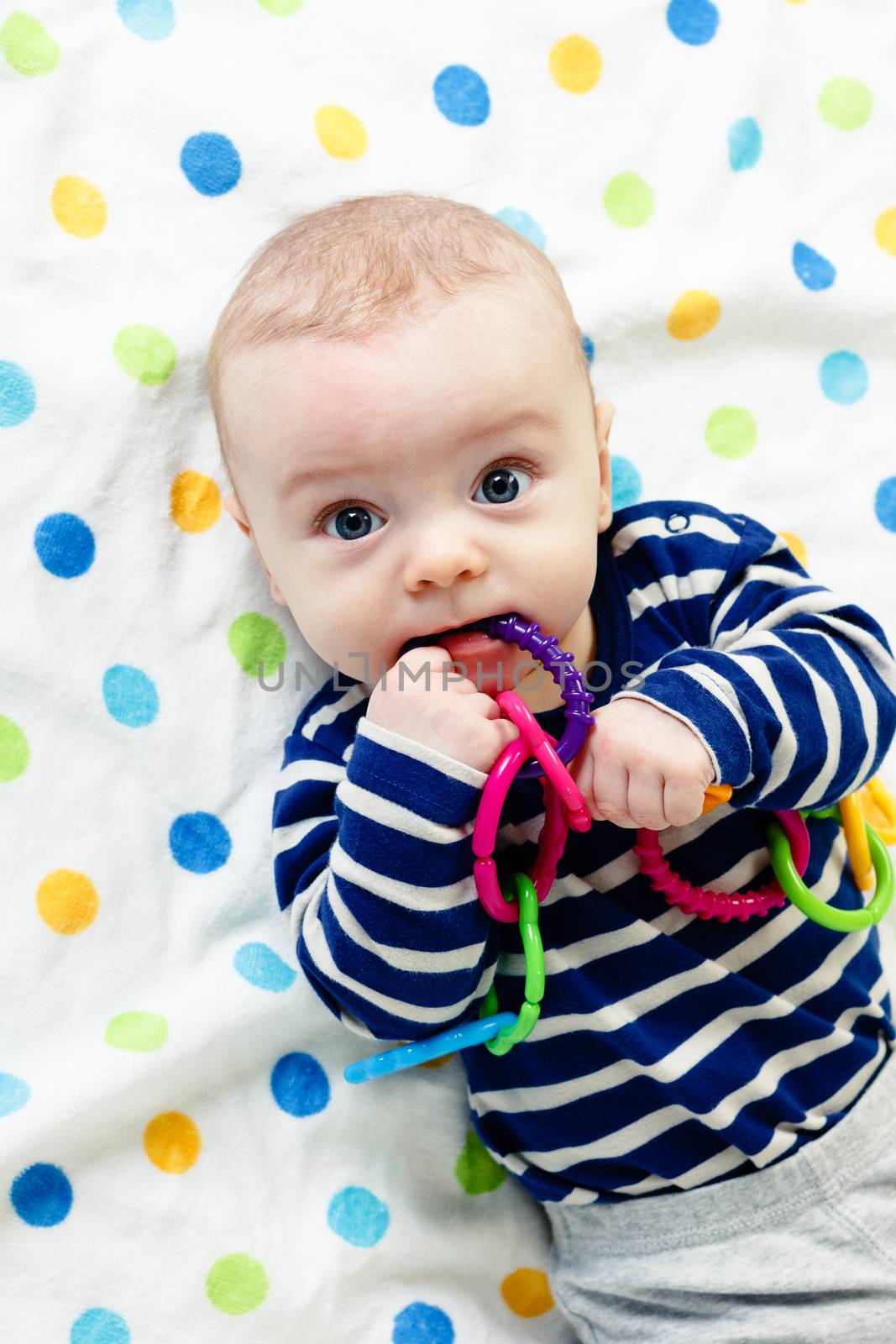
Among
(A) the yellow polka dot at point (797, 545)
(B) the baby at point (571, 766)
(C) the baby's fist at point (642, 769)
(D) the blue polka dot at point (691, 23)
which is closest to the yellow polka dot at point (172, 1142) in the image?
(B) the baby at point (571, 766)

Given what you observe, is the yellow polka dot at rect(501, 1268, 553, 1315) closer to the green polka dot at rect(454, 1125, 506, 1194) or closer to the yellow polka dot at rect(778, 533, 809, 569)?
the green polka dot at rect(454, 1125, 506, 1194)

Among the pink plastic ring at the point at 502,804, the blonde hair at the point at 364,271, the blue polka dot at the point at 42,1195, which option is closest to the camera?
the pink plastic ring at the point at 502,804

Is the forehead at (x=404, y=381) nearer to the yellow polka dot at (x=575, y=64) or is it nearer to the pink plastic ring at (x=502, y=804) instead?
the pink plastic ring at (x=502, y=804)

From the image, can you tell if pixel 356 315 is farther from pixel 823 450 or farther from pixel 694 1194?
pixel 694 1194

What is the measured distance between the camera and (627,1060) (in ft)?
3.93

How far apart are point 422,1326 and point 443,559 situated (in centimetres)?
77

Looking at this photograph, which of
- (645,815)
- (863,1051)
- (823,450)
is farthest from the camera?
(823,450)

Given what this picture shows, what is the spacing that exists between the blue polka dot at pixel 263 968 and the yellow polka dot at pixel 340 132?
884 mm

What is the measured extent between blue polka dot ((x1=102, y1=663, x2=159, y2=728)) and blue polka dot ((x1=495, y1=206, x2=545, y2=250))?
2.19ft

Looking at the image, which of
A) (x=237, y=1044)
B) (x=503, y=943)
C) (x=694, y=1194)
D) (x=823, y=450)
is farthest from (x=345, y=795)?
(x=823, y=450)

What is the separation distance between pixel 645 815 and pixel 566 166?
861 millimetres

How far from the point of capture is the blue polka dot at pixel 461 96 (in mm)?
1495

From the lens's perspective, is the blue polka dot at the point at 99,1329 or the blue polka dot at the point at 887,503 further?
the blue polka dot at the point at 887,503

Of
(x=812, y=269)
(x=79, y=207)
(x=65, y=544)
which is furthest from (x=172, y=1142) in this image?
(x=812, y=269)
